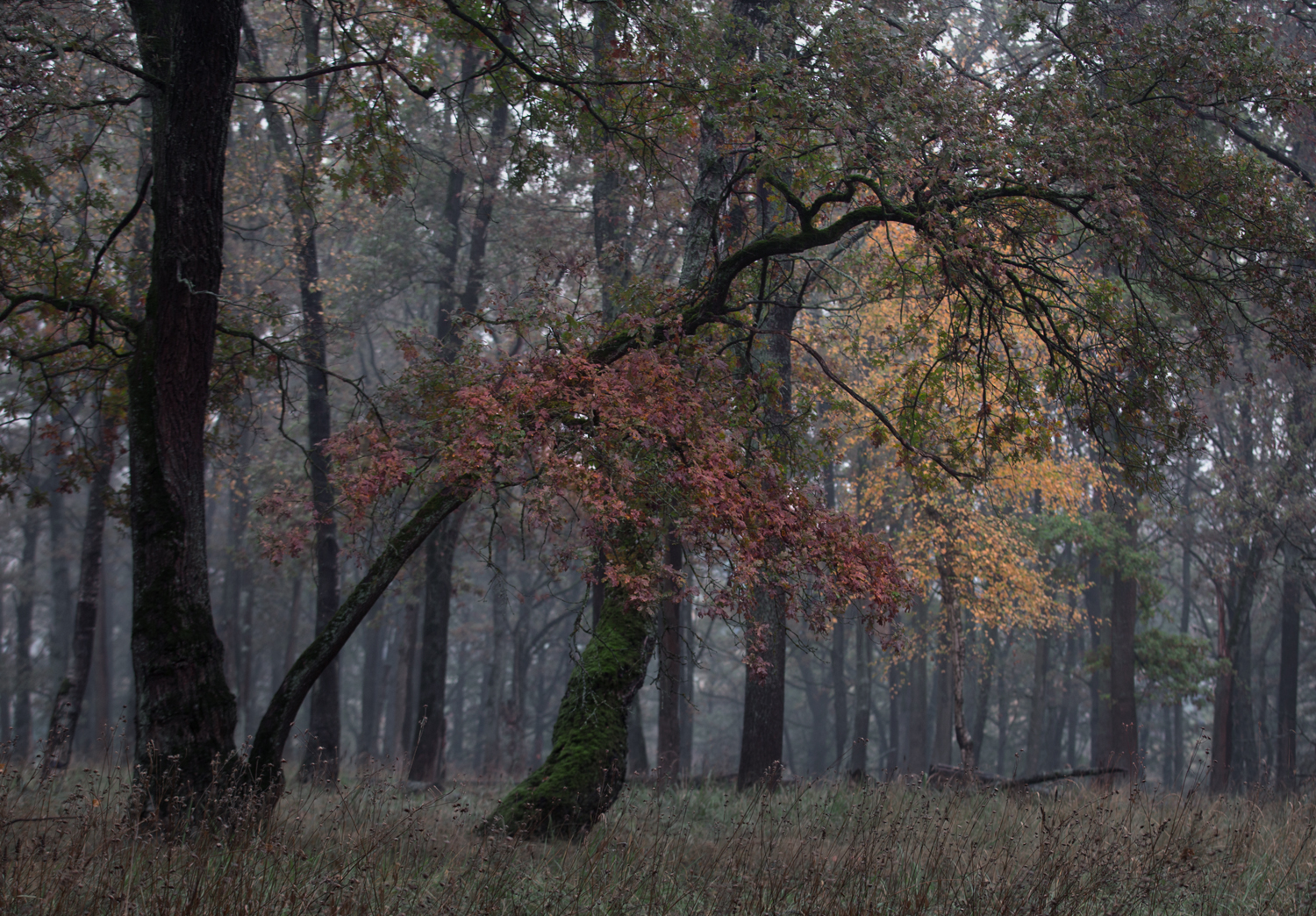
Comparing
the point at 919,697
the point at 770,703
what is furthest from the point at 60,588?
the point at 919,697

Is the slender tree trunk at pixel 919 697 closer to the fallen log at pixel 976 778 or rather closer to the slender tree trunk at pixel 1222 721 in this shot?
the slender tree trunk at pixel 1222 721

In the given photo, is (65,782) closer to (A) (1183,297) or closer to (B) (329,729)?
(B) (329,729)

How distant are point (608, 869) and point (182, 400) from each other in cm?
462

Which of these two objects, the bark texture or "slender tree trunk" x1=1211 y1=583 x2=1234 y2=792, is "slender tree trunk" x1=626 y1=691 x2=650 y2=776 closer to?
the bark texture

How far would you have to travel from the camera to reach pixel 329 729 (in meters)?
14.8

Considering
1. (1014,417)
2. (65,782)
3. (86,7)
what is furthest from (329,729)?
(1014,417)

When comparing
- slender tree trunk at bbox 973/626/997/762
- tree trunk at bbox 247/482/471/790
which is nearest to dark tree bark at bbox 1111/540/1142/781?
slender tree trunk at bbox 973/626/997/762

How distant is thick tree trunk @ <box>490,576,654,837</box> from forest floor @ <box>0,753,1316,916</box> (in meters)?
0.28

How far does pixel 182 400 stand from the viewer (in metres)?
6.52

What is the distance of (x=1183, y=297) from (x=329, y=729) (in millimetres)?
14035

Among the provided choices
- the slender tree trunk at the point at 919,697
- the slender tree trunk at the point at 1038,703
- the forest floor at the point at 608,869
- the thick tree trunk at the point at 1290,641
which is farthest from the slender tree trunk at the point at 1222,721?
the forest floor at the point at 608,869

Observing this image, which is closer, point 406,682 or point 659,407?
point 659,407

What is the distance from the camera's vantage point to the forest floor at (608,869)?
13.9 ft

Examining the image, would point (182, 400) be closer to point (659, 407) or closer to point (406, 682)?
point (659, 407)
